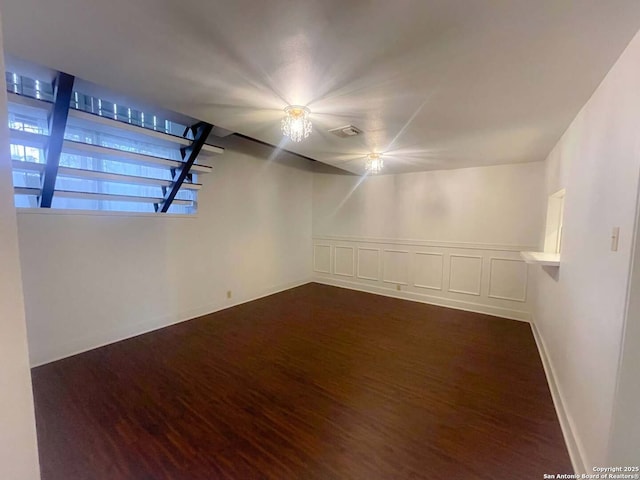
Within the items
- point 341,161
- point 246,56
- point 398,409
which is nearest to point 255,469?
point 398,409

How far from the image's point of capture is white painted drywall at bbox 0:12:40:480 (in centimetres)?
69

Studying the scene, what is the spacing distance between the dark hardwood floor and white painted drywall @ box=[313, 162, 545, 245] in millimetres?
1526

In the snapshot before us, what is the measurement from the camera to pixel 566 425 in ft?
6.04

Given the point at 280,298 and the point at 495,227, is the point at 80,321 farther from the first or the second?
the point at 495,227

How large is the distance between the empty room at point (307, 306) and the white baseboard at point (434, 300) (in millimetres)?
48

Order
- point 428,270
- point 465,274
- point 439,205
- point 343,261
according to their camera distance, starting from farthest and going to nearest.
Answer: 1. point 343,261
2. point 428,270
3. point 439,205
4. point 465,274

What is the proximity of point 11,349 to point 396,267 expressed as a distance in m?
4.84

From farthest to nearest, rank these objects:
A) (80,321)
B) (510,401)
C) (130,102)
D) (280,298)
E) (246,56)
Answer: (280,298)
(80,321)
(130,102)
(510,401)
(246,56)

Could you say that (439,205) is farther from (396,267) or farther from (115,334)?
(115,334)

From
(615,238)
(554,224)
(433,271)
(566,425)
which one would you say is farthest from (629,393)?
(433,271)

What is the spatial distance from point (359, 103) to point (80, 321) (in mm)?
3374

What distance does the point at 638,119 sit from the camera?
1.20 meters

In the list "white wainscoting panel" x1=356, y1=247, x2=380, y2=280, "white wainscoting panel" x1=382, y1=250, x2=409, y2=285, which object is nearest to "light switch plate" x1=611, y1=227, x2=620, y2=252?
"white wainscoting panel" x1=382, y1=250, x2=409, y2=285

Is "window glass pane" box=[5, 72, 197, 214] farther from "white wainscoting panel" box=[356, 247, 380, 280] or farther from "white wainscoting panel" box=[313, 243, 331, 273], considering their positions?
"white wainscoting panel" box=[356, 247, 380, 280]
